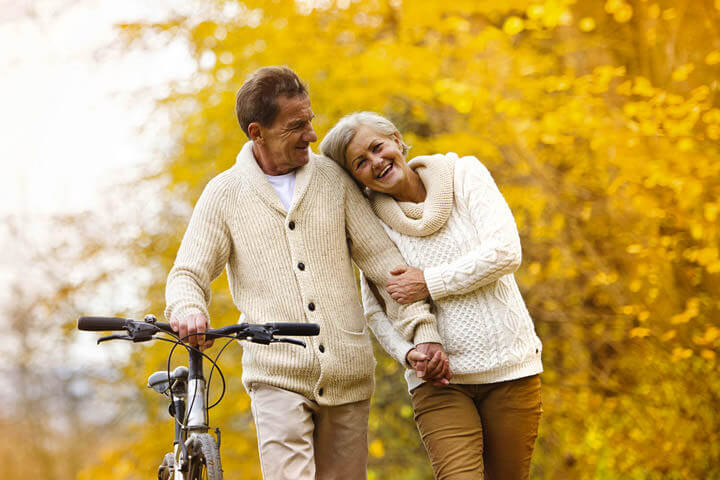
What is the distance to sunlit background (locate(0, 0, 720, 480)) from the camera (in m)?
5.85

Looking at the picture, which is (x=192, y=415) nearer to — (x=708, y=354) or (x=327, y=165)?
(x=327, y=165)

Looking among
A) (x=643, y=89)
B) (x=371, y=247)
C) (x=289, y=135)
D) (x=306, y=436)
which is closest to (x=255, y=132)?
(x=289, y=135)

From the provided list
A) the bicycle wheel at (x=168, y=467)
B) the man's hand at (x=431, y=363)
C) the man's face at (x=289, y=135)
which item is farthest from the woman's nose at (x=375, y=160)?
the bicycle wheel at (x=168, y=467)

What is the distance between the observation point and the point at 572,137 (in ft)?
20.2

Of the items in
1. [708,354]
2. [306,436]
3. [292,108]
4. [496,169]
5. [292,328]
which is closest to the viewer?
→ [292,328]

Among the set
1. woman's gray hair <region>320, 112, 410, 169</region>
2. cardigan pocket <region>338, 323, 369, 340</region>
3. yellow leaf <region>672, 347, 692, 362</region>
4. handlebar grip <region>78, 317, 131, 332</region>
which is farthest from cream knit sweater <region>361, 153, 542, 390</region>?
yellow leaf <region>672, 347, 692, 362</region>

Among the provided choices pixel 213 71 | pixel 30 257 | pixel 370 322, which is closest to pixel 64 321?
pixel 30 257

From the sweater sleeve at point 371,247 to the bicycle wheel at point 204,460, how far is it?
35.7 inches

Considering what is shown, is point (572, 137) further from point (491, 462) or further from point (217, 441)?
point (217, 441)

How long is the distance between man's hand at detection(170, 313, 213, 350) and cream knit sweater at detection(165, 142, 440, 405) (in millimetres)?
237

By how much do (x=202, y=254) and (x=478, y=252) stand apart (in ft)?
3.32

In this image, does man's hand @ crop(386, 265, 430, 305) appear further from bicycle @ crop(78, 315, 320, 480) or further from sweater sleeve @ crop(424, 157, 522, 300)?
bicycle @ crop(78, 315, 320, 480)

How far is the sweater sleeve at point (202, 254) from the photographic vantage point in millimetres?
3002

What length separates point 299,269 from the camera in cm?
315
